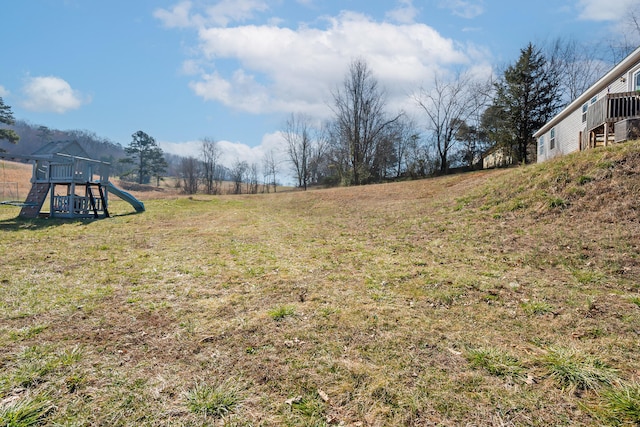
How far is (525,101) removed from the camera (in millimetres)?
26406

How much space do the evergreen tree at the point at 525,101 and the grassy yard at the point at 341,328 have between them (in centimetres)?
2165

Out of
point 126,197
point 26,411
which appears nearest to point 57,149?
point 126,197

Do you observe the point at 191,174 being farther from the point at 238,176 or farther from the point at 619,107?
the point at 619,107

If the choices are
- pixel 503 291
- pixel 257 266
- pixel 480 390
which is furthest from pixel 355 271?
pixel 480 390

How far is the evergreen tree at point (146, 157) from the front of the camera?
204ft

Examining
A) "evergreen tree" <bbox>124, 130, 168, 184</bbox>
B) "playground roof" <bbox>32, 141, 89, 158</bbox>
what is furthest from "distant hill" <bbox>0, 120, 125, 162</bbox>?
"playground roof" <bbox>32, 141, 89, 158</bbox>

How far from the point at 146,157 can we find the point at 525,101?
6521 centimetres

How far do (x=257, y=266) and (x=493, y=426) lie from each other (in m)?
4.60

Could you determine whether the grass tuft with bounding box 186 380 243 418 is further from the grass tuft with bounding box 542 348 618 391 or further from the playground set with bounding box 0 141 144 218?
the playground set with bounding box 0 141 144 218

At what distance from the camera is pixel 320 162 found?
46.8m

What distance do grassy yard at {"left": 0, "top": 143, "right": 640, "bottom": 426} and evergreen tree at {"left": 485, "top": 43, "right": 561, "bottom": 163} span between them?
852 inches

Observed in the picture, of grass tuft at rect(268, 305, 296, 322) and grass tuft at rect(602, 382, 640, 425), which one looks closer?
grass tuft at rect(602, 382, 640, 425)

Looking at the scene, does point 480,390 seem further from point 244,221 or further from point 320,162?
point 320,162

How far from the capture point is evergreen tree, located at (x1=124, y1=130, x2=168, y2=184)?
62.1 m
